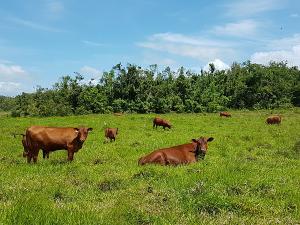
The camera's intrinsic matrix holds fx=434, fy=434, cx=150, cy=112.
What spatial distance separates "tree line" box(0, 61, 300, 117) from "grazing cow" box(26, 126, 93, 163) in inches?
2094

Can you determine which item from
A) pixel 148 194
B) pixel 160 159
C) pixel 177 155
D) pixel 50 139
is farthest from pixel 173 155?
pixel 148 194

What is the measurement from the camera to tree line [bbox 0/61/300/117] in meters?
76.9

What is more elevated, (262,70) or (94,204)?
(262,70)

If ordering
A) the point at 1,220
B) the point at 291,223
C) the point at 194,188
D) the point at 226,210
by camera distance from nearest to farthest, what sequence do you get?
the point at 1,220 < the point at 291,223 < the point at 226,210 < the point at 194,188

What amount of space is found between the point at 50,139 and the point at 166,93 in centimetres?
6362

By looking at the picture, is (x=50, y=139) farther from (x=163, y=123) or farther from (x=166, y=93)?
(x=166, y=93)

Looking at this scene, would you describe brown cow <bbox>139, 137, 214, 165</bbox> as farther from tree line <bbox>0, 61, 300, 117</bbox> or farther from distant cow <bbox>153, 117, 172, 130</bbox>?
tree line <bbox>0, 61, 300, 117</bbox>

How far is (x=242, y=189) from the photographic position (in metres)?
9.80

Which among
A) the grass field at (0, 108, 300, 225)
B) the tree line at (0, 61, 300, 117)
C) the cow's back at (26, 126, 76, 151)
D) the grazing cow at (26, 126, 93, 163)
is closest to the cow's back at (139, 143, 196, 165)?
the grass field at (0, 108, 300, 225)

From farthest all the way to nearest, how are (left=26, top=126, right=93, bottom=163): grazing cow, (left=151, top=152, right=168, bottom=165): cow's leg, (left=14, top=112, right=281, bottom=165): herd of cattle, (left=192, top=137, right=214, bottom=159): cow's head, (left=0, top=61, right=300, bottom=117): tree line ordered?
(left=0, top=61, right=300, bottom=117): tree line < (left=26, top=126, right=93, bottom=163): grazing cow < (left=192, top=137, right=214, bottom=159): cow's head < (left=14, top=112, right=281, bottom=165): herd of cattle < (left=151, top=152, right=168, bottom=165): cow's leg

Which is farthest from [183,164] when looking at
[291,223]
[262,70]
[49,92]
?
[262,70]

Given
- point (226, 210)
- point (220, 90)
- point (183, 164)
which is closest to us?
point (226, 210)

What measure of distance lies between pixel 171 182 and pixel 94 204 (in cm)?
261

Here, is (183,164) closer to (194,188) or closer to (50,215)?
(194,188)
